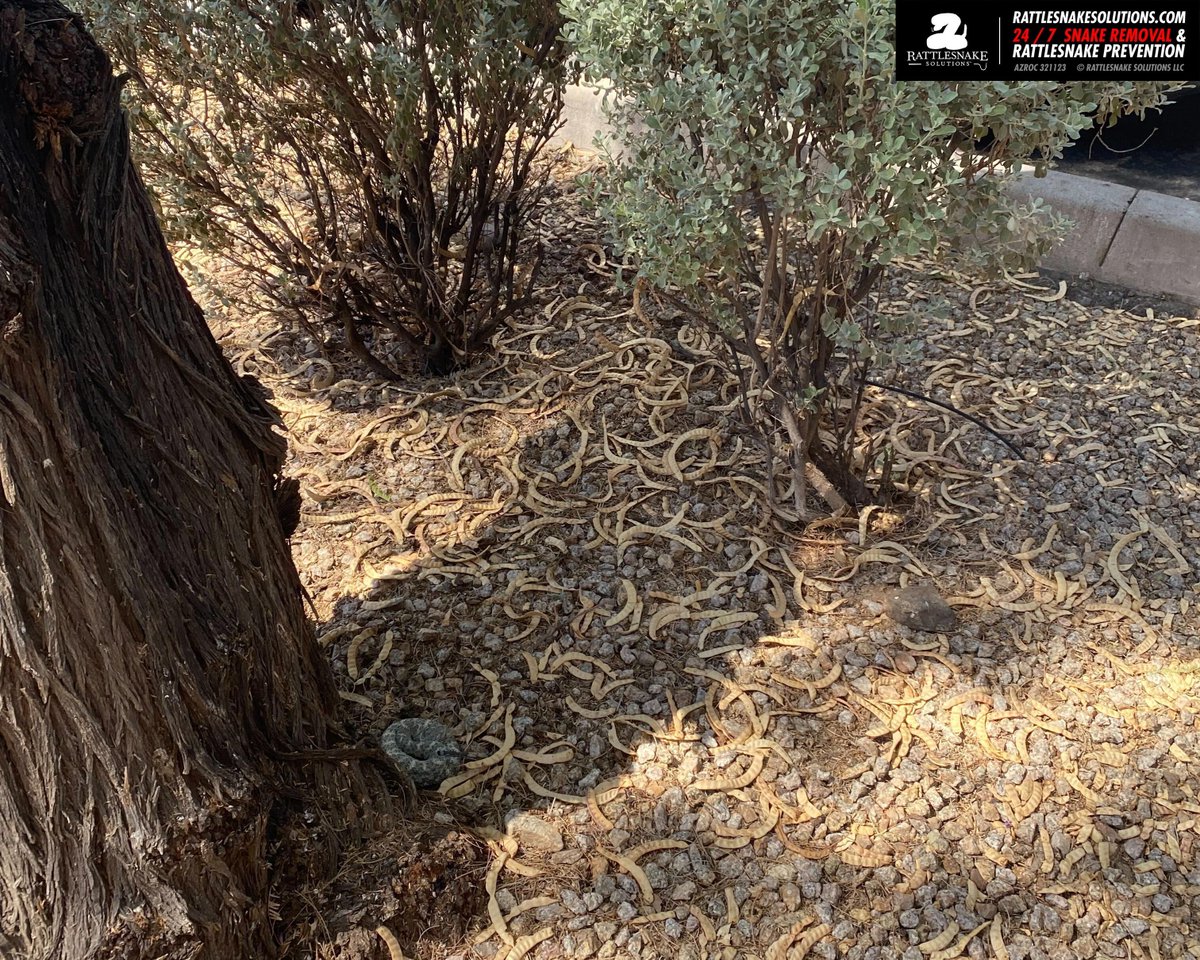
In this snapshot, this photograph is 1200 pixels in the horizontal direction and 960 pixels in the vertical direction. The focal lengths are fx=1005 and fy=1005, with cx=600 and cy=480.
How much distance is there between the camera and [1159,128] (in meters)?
4.83

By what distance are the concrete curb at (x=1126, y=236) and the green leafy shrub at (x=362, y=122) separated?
2.61 feet

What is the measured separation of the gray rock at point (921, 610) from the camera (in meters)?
2.46

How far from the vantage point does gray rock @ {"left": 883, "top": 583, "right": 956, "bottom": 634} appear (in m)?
2.46

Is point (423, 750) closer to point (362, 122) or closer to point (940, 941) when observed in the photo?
point (940, 941)

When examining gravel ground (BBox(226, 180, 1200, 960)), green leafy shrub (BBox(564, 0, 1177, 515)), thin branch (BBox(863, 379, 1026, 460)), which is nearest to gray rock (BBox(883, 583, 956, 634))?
gravel ground (BBox(226, 180, 1200, 960))

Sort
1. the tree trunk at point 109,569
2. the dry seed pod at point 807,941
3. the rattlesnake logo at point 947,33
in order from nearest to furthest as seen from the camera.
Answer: the tree trunk at point 109,569 → the dry seed pod at point 807,941 → the rattlesnake logo at point 947,33

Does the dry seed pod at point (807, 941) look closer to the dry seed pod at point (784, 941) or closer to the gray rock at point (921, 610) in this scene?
the dry seed pod at point (784, 941)

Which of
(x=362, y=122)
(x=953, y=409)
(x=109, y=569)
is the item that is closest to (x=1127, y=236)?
(x=953, y=409)

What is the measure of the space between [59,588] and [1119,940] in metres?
1.90

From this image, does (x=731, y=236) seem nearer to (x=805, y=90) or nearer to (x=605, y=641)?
(x=805, y=90)

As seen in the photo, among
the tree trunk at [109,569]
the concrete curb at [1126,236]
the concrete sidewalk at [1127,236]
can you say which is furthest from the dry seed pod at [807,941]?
the concrete sidewalk at [1127,236]

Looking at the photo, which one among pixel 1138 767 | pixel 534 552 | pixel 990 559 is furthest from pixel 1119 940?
pixel 534 552

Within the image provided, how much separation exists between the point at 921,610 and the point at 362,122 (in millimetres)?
2010

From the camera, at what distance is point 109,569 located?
1418 millimetres
